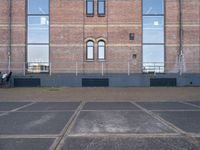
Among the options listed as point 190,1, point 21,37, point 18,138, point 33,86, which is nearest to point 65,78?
point 33,86

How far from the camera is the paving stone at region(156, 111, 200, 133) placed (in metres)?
7.60

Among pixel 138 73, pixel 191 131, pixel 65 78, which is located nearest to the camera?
pixel 191 131

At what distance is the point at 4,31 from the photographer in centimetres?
2556

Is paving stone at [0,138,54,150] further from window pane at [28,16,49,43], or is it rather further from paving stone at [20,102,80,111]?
window pane at [28,16,49,43]

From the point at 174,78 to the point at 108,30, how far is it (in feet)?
22.1

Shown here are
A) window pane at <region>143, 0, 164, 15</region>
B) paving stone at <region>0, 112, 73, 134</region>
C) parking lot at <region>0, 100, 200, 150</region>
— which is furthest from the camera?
window pane at <region>143, 0, 164, 15</region>

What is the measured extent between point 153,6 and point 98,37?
5.49 meters

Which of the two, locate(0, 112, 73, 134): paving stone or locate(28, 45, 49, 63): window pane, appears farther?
locate(28, 45, 49, 63): window pane

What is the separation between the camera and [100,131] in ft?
24.1

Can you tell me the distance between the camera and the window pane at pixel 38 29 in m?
25.7

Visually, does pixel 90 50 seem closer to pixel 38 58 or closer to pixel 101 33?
pixel 101 33

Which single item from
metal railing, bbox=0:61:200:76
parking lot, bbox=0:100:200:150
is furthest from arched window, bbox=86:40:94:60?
parking lot, bbox=0:100:200:150

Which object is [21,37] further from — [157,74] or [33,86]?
[157,74]

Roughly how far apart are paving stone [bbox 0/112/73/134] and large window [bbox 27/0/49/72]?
626 inches
